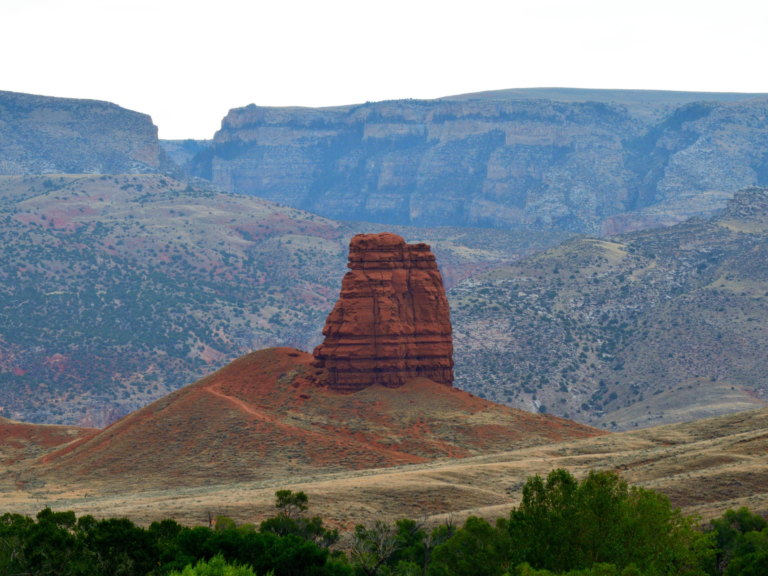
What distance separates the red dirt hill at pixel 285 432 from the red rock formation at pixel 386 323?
1337 millimetres

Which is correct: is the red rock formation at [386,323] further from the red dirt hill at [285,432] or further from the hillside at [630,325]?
the hillside at [630,325]

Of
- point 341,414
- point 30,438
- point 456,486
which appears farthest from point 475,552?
point 30,438

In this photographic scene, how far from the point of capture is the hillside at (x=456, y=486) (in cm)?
5803

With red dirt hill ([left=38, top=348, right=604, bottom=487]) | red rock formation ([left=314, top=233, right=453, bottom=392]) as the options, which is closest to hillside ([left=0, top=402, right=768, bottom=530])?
red dirt hill ([left=38, top=348, right=604, bottom=487])

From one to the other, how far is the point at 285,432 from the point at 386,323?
37.9 feet

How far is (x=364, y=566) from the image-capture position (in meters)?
47.3

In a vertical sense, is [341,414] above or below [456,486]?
above

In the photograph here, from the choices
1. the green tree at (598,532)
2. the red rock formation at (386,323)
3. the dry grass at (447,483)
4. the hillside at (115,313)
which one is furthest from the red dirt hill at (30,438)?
the green tree at (598,532)

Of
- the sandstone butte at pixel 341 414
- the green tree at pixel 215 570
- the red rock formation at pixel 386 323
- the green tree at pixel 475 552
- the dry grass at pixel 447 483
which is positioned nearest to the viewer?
the green tree at pixel 215 570

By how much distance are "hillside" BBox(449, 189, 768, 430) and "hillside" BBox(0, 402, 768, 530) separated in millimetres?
49828

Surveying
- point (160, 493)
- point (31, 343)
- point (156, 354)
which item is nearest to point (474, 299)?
point (156, 354)

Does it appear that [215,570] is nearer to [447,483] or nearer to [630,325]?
[447,483]

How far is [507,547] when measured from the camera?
45906mm

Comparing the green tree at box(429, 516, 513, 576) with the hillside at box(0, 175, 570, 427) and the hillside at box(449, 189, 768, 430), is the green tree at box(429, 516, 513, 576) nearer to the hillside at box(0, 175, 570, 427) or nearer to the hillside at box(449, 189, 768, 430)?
the hillside at box(449, 189, 768, 430)
